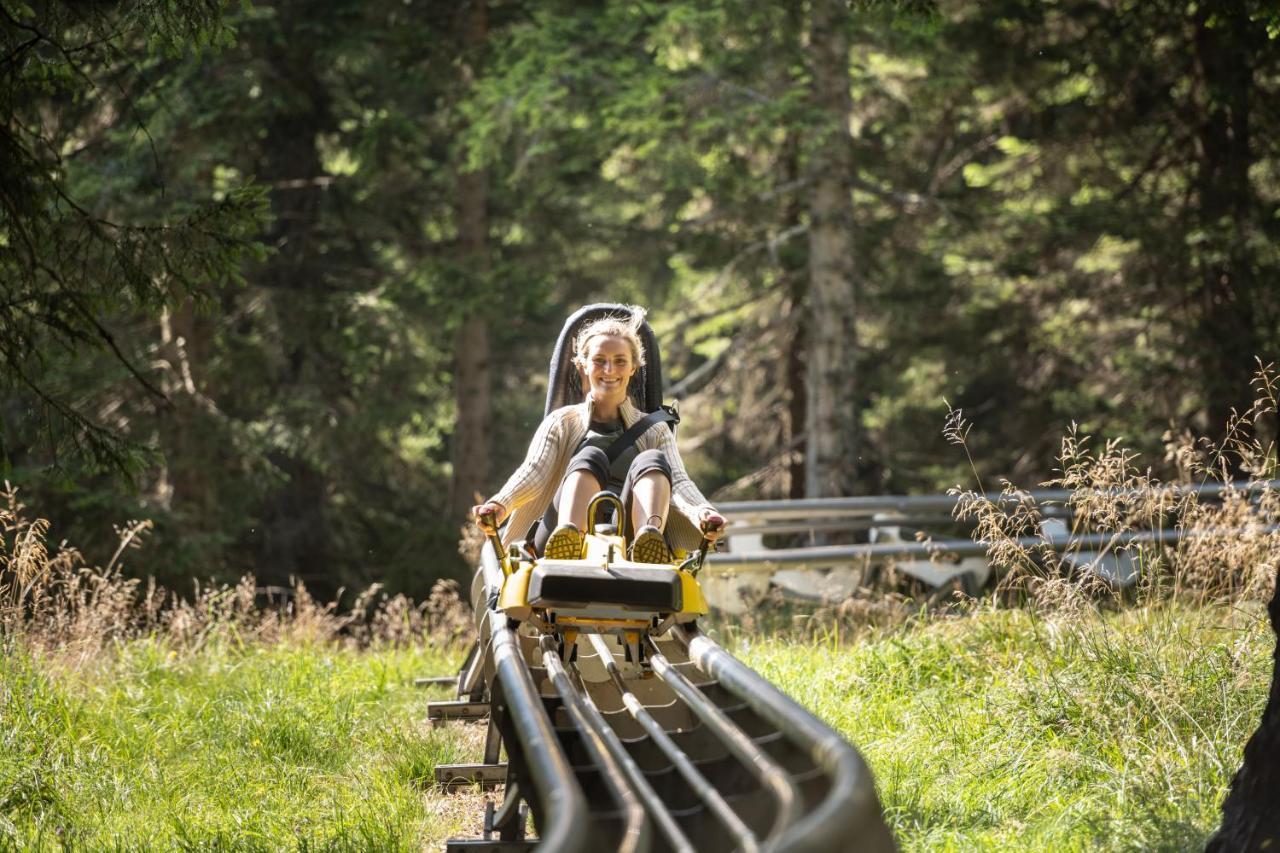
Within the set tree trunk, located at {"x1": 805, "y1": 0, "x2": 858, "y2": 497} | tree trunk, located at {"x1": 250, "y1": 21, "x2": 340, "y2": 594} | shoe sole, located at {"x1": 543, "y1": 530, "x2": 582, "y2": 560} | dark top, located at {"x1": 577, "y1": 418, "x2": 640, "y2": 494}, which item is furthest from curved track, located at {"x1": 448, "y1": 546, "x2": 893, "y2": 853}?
tree trunk, located at {"x1": 250, "y1": 21, "x2": 340, "y2": 594}

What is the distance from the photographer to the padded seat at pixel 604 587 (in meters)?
4.64

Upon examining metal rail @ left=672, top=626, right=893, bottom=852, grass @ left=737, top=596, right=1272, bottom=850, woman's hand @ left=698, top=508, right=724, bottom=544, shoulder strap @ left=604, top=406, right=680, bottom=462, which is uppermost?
A: shoulder strap @ left=604, top=406, right=680, bottom=462

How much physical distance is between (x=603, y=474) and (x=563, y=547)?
0.57 m

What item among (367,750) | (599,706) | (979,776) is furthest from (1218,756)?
(367,750)

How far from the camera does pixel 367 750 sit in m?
5.79

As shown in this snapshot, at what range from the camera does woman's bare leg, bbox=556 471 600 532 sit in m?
5.30

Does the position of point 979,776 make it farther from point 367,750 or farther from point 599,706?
point 367,750

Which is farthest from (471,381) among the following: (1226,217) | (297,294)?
(1226,217)

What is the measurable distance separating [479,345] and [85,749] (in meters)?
12.6

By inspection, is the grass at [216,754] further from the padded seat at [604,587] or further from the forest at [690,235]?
the forest at [690,235]

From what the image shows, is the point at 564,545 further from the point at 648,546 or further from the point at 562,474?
the point at 562,474

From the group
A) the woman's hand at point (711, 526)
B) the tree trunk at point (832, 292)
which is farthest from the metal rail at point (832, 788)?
the tree trunk at point (832, 292)

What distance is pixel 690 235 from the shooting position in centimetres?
1634

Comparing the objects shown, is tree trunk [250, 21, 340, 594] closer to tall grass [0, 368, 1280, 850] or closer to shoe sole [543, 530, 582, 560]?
tall grass [0, 368, 1280, 850]
